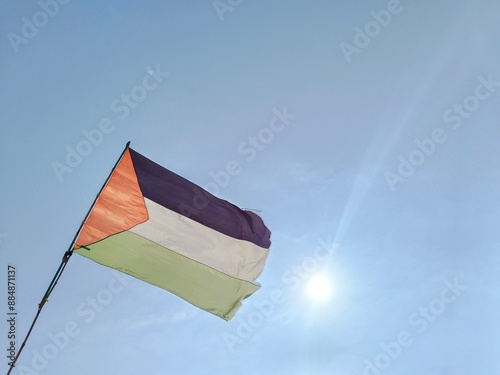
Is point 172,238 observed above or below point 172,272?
above

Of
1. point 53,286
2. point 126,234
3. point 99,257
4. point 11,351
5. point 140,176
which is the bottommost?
point 11,351

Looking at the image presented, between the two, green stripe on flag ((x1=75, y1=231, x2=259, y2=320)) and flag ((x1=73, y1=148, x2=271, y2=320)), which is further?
green stripe on flag ((x1=75, y1=231, x2=259, y2=320))

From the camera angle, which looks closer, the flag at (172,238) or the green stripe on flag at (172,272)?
the flag at (172,238)

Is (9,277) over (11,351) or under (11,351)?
over

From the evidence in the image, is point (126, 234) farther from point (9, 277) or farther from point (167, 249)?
point (9, 277)

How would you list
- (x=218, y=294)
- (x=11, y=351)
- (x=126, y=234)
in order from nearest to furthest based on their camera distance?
(x=11, y=351), (x=126, y=234), (x=218, y=294)

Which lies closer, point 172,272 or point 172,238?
point 172,272

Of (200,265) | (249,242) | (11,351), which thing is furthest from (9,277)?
(249,242)

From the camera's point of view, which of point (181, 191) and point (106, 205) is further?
point (181, 191)
